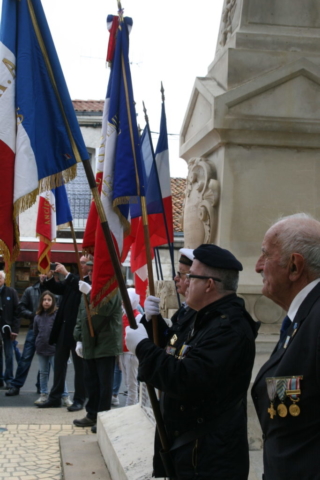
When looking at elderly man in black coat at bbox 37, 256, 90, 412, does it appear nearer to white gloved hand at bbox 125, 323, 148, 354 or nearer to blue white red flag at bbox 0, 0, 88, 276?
blue white red flag at bbox 0, 0, 88, 276

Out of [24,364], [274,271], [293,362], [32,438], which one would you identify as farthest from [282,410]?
[24,364]

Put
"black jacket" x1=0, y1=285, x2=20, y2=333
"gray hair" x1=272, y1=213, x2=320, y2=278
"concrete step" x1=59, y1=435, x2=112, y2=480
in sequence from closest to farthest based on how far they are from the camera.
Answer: "gray hair" x1=272, y1=213, x2=320, y2=278
"concrete step" x1=59, y1=435, x2=112, y2=480
"black jacket" x1=0, y1=285, x2=20, y2=333

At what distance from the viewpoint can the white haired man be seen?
6.49 ft

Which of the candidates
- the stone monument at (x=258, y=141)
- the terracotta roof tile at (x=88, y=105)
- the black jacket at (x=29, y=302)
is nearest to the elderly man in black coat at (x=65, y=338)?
the black jacket at (x=29, y=302)

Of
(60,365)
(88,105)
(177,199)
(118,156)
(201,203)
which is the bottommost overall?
(60,365)

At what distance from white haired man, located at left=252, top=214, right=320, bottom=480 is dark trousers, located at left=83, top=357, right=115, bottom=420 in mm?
4576

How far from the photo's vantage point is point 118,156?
428cm

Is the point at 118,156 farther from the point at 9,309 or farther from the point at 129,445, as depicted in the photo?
the point at 9,309

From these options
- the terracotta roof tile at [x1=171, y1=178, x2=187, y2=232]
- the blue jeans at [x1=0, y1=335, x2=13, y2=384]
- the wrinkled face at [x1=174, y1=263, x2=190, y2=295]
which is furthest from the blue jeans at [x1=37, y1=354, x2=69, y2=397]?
the terracotta roof tile at [x1=171, y1=178, x2=187, y2=232]

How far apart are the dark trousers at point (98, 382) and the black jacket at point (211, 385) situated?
3773mm

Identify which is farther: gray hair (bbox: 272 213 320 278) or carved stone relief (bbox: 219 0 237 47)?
carved stone relief (bbox: 219 0 237 47)

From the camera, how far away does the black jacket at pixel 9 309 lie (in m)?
10.0

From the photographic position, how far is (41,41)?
3.60 m

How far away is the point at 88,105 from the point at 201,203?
20.9m
